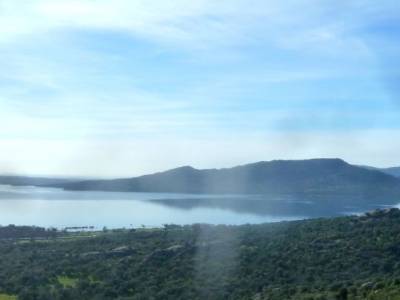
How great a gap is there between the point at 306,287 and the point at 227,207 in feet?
220

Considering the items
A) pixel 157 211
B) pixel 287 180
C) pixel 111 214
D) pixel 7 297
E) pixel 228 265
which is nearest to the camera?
pixel 7 297

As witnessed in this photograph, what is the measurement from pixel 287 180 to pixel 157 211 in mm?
37833

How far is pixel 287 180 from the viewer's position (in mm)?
111312

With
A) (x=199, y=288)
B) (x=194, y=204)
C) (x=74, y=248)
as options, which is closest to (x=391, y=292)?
(x=199, y=288)

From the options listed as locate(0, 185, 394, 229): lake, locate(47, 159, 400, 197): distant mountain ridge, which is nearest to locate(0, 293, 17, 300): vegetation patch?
locate(0, 185, 394, 229): lake

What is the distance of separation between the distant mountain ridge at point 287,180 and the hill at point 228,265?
74153mm

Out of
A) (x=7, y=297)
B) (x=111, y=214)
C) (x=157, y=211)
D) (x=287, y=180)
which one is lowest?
(x=7, y=297)

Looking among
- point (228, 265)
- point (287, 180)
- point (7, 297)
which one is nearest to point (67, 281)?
point (7, 297)

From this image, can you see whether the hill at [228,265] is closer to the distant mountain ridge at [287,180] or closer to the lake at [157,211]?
the lake at [157,211]

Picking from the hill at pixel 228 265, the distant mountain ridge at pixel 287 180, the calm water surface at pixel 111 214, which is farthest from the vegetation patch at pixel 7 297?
the distant mountain ridge at pixel 287 180

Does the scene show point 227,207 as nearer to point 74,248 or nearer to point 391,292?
point 74,248

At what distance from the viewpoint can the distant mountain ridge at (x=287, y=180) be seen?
108056 millimetres

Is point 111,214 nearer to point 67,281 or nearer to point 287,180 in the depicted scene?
point 287,180

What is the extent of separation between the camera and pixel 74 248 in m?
33.7
